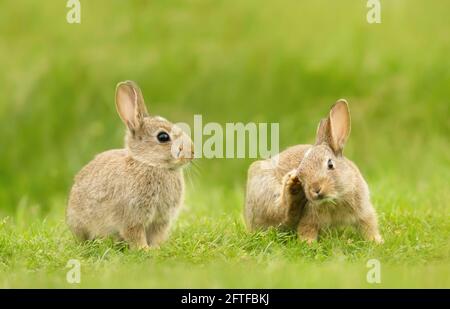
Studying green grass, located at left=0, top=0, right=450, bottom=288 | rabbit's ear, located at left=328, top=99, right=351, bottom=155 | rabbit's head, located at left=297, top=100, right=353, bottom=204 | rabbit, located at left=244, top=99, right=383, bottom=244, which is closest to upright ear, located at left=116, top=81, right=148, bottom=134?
rabbit, located at left=244, top=99, right=383, bottom=244

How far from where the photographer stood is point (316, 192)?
324 inches

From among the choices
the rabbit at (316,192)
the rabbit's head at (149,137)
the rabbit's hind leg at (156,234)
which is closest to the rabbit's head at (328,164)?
the rabbit at (316,192)

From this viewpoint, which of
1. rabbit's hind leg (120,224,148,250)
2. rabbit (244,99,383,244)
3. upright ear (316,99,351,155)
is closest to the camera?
rabbit (244,99,383,244)

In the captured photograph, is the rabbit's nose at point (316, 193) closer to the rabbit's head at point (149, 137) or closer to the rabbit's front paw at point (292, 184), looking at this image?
the rabbit's front paw at point (292, 184)

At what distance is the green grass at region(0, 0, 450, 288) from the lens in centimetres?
1333

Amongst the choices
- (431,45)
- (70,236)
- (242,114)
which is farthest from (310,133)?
(70,236)

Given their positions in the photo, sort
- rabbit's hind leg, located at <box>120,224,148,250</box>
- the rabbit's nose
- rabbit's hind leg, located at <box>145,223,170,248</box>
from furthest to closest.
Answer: rabbit's hind leg, located at <box>145,223,170,248</box> < rabbit's hind leg, located at <box>120,224,148,250</box> < the rabbit's nose

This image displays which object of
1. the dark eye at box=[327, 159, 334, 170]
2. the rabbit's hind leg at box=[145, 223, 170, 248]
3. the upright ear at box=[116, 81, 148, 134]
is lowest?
the rabbit's hind leg at box=[145, 223, 170, 248]

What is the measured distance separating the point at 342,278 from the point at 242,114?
7793 millimetres

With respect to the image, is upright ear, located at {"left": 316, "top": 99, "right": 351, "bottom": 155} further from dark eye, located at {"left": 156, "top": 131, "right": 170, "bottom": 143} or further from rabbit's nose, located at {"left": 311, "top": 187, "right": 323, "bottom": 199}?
dark eye, located at {"left": 156, "top": 131, "right": 170, "bottom": 143}

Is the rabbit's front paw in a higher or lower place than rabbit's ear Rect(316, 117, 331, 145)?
lower

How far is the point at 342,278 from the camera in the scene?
7.48 m

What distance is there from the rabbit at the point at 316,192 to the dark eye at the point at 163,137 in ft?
3.27

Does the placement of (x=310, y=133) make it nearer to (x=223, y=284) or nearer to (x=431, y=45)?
(x=431, y=45)
